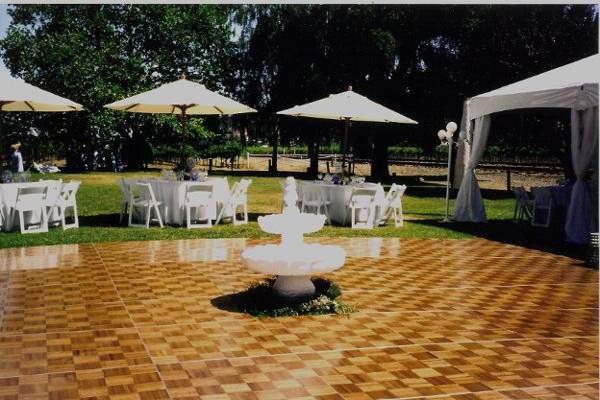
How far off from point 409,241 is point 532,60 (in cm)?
1318

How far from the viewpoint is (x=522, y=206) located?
13008 mm

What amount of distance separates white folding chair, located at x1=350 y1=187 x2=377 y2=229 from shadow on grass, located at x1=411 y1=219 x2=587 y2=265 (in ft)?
5.12

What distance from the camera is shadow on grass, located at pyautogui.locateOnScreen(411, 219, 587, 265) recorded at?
9.86 meters

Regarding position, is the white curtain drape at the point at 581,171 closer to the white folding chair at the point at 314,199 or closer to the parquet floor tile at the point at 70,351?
the white folding chair at the point at 314,199

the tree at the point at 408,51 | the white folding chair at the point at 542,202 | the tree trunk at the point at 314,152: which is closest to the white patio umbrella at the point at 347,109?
the white folding chair at the point at 542,202

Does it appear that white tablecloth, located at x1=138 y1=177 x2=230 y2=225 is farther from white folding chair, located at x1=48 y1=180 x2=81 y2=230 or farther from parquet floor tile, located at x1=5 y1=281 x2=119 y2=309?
parquet floor tile, located at x1=5 y1=281 x2=119 y2=309

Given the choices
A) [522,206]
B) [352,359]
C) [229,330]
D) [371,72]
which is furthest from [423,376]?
[371,72]

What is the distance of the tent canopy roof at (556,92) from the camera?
9.27 meters

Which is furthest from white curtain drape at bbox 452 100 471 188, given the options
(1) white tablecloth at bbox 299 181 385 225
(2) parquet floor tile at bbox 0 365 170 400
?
(2) parquet floor tile at bbox 0 365 170 400

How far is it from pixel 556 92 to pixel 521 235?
289 cm

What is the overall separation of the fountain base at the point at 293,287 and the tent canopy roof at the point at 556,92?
5.68m

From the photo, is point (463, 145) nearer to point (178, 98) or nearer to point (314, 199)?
point (314, 199)

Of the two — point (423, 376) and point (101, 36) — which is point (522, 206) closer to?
point (423, 376)

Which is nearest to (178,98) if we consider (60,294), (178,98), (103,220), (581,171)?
(178,98)
